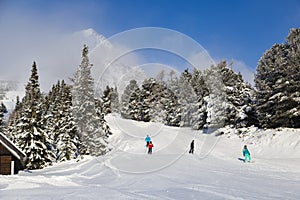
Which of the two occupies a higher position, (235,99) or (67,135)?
(235,99)

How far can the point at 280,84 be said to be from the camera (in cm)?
3669

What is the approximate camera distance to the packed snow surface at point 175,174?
11688 mm

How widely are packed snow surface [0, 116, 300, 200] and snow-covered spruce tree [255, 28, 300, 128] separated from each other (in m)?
1.81

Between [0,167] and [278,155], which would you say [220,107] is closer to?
[278,155]

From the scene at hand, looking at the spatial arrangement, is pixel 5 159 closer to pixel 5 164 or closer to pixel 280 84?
pixel 5 164

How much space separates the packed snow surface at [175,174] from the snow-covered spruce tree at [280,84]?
181cm

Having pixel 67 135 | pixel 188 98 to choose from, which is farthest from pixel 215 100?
pixel 67 135

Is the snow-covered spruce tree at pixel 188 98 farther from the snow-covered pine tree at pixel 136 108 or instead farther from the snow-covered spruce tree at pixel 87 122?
the snow-covered pine tree at pixel 136 108

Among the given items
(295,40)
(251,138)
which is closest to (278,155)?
(251,138)

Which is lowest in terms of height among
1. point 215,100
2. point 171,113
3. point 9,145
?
point 9,145

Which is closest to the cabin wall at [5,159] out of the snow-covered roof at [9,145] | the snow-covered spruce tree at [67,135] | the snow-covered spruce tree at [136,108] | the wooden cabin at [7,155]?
the wooden cabin at [7,155]

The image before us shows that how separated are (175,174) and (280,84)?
22.9 m

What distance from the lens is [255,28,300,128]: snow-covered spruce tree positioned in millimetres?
35406

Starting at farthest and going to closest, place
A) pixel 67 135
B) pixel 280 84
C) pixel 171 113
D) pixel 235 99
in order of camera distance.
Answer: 1. pixel 171 113
2. pixel 235 99
3. pixel 67 135
4. pixel 280 84
